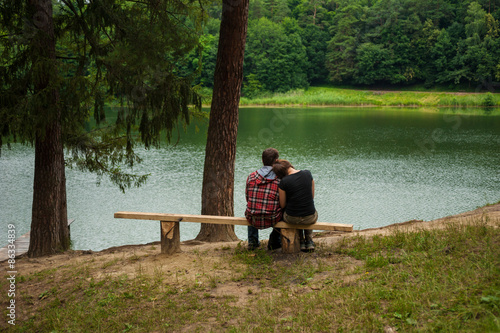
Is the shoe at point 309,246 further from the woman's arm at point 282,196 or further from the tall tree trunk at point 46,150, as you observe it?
the tall tree trunk at point 46,150

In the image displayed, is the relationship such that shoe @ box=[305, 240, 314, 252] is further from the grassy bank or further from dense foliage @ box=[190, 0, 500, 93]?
dense foliage @ box=[190, 0, 500, 93]

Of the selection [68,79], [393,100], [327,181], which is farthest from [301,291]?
[393,100]

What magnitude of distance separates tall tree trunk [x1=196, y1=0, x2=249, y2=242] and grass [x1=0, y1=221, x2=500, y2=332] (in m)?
1.72

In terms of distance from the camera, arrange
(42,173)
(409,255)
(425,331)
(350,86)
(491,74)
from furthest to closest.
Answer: (350,86), (491,74), (42,173), (409,255), (425,331)

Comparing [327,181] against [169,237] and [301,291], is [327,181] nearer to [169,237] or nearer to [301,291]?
[169,237]

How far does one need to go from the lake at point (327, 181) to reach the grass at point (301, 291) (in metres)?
3.99

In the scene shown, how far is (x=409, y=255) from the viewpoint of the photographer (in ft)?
13.3

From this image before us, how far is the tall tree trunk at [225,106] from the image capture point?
6492mm

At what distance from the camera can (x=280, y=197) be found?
15.3ft

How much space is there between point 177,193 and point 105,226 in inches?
119

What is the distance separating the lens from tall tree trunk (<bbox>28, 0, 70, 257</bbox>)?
5934 millimetres

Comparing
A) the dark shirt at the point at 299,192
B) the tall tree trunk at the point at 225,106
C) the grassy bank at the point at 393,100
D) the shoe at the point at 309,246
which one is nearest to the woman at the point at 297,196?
the dark shirt at the point at 299,192

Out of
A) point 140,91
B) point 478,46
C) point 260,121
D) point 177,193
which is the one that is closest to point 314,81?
point 478,46

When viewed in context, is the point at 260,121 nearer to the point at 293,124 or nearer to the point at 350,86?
the point at 293,124
